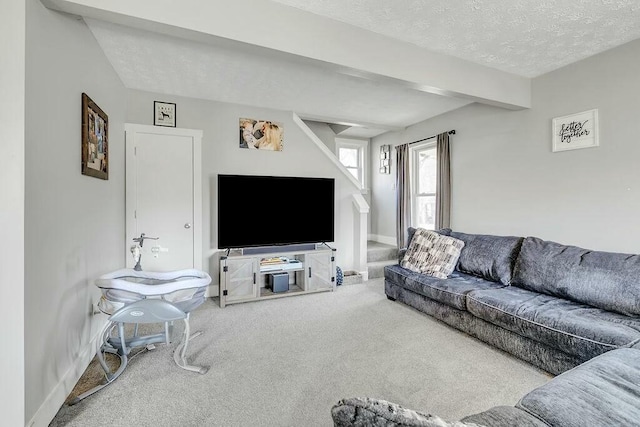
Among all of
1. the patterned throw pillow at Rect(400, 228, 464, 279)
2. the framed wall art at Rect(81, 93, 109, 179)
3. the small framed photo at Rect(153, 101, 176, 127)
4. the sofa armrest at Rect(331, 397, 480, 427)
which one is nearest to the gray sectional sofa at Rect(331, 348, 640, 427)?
the sofa armrest at Rect(331, 397, 480, 427)

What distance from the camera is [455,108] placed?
4102 millimetres

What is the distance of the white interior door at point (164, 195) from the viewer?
331cm

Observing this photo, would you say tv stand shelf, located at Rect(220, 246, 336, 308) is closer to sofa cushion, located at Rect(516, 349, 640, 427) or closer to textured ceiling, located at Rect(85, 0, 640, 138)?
textured ceiling, located at Rect(85, 0, 640, 138)

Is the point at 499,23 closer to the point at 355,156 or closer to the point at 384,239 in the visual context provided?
the point at 355,156

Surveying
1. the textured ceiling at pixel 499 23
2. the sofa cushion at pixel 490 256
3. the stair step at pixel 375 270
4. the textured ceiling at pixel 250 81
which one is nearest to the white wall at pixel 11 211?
the textured ceiling at pixel 250 81

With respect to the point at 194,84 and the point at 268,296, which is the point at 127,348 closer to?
the point at 268,296

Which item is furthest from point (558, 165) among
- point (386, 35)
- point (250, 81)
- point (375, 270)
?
point (250, 81)

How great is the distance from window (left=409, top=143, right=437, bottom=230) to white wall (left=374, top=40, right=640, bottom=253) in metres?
0.53

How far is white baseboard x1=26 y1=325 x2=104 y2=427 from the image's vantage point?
1494 mm

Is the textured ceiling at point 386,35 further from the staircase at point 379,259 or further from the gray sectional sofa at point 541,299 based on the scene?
the staircase at point 379,259

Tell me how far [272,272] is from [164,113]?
2331 mm

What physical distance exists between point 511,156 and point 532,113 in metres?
0.50

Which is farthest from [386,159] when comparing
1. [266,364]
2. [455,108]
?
[266,364]

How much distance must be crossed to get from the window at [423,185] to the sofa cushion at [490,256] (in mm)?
1448
